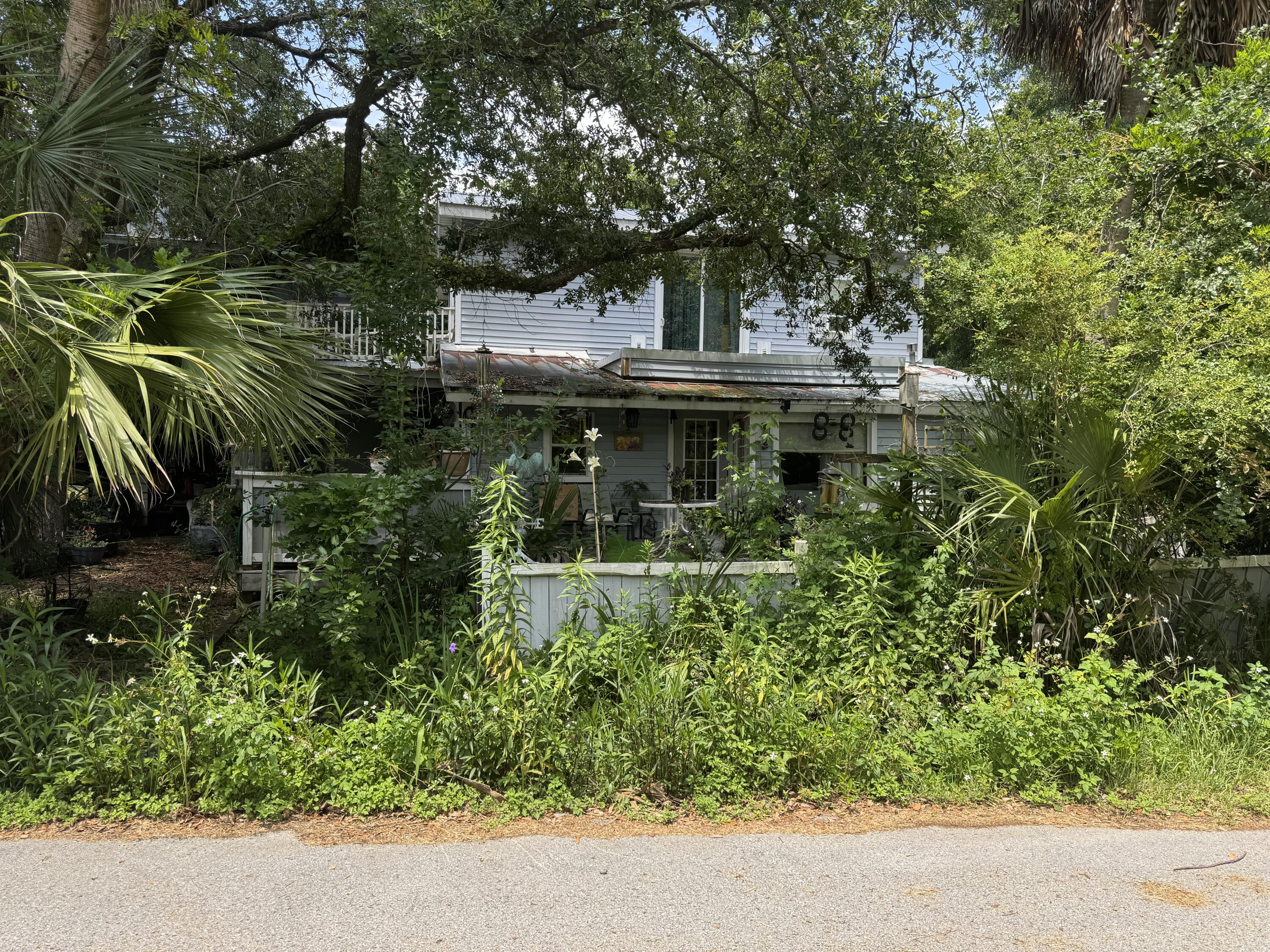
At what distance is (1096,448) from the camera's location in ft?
17.5

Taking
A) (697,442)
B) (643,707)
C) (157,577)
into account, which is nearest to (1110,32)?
(697,442)

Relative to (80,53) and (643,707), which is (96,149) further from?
(643,707)

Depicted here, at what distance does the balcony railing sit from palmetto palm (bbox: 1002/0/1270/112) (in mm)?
7110

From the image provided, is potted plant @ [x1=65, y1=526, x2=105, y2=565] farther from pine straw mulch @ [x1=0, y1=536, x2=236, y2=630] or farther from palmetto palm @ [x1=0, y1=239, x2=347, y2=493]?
palmetto palm @ [x1=0, y1=239, x2=347, y2=493]

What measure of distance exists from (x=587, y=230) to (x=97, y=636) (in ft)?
23.0

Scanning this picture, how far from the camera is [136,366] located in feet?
13.1

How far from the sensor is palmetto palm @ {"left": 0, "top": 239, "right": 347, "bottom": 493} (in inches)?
150

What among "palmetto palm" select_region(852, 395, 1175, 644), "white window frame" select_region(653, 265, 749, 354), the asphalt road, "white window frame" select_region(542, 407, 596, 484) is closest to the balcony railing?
"white window frame" select_region(542, 407, 596, 484)

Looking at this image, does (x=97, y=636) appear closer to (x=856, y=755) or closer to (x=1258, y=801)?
(x=856, y=755)

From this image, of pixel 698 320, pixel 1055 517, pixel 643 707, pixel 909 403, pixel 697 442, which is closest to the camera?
pixel 643 707

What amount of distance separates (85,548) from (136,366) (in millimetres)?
9001

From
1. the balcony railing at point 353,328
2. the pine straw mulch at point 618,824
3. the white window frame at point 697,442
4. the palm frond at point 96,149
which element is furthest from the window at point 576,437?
the pine straw mulch at point 618,824

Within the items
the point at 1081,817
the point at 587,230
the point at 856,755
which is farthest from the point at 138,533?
the point at 1081,817

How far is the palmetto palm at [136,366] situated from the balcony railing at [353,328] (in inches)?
31.6
